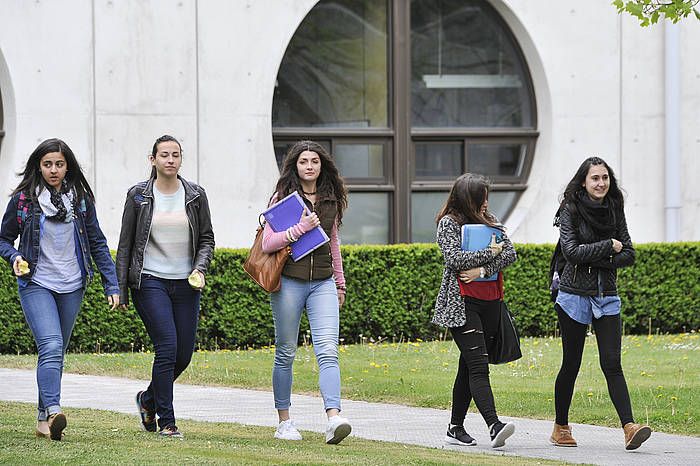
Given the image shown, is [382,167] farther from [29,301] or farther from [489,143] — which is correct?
[29,301]

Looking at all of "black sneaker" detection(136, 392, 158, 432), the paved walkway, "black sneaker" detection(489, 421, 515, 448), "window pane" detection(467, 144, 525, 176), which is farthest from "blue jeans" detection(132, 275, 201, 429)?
"window pane" detection(467, 144, 525, 176)

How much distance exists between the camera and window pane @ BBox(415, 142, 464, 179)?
690 inches

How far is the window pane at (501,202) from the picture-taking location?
701 inches

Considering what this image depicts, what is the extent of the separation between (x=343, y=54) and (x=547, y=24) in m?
2.82

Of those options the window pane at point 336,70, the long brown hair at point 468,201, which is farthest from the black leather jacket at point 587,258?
the window pane at point 336,70

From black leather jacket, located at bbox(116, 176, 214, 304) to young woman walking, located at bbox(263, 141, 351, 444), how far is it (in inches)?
16.6

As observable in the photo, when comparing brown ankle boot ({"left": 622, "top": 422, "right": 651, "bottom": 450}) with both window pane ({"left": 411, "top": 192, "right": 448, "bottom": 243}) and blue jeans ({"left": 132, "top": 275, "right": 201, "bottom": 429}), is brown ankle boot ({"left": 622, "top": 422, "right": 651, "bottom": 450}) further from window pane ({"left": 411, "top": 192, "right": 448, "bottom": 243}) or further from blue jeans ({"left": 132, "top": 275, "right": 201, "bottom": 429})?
window pane ({"left": 411, "top": 192, "right": 448, "bottom": 243})

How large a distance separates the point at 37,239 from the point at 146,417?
1.36 meters

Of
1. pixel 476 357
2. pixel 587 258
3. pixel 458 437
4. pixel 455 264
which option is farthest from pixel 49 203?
pixel 587 258

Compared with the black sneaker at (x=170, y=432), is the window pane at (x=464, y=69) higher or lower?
higher

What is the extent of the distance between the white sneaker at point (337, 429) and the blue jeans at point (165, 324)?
3.36 feet

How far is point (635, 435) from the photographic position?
8.09 m

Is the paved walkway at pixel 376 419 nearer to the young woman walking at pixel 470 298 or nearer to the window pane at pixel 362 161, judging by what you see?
the young woman walking at pixel 470 298

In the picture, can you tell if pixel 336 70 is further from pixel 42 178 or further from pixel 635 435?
pixel 635 435
